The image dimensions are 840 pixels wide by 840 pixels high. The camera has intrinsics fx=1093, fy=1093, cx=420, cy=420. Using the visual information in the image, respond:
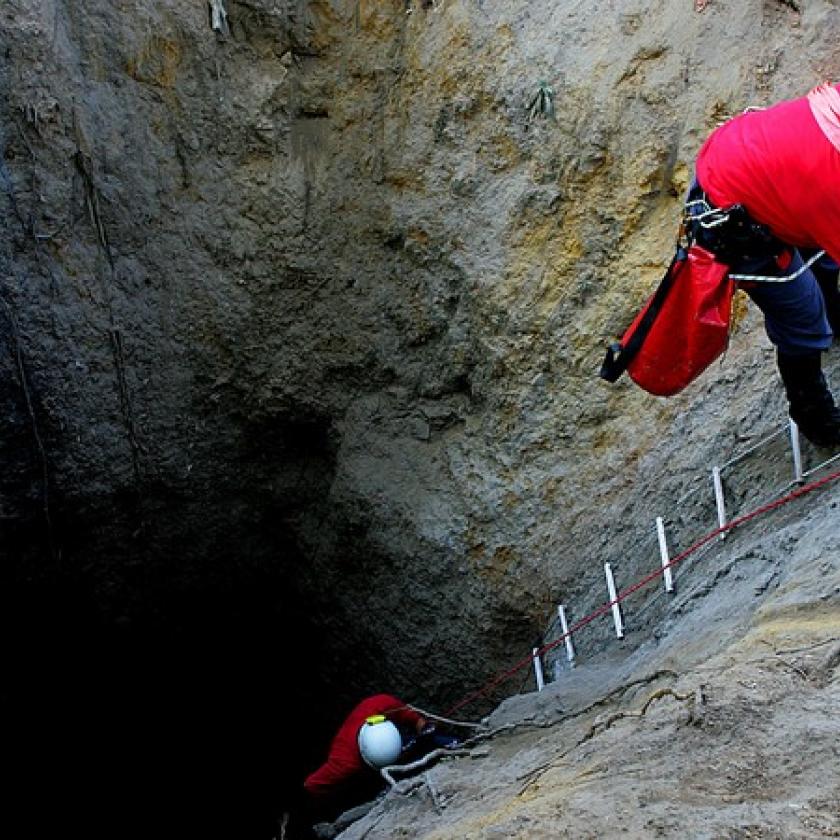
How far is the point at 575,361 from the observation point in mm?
4480

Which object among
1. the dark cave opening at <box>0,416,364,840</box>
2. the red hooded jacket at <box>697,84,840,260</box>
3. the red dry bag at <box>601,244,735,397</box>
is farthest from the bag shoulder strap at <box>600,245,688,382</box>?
the dark cave opening at <box>0,416,364,840</box>

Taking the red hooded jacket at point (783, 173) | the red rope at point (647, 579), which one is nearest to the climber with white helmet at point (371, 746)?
the red rope at point (647, 579)

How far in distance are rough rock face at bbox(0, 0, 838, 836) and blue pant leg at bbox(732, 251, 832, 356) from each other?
67cm

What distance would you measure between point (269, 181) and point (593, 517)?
222cm

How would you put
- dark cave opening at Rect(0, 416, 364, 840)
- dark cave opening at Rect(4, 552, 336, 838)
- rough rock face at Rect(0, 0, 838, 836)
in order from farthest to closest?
dark cave opening at Rect(4, 552, 336, 838)
dark cave opening at Rect(0, 416, 364, 840)
rough rock face at Rect(0, 0, 838, 836)

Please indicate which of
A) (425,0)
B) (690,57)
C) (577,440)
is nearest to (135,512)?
(577,440)

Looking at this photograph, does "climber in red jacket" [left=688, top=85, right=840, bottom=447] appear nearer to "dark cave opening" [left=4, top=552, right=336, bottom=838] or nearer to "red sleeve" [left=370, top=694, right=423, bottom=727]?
"red sleeve" [left=370, top=694, right=423, bottom=727]

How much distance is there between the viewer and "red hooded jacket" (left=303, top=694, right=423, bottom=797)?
4.51 m

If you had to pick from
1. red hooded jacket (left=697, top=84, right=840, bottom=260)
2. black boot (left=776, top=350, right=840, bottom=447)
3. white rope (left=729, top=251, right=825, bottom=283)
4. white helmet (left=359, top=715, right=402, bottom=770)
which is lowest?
white helmet (left=359, top=715, right=402, bottom=770)

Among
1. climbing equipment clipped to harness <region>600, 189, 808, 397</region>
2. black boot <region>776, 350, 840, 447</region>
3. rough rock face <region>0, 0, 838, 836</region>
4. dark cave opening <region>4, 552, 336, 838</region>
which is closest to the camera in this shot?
climbing equipment clipped to harness <region>600, 189, 808, 397</region>

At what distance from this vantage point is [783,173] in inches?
113

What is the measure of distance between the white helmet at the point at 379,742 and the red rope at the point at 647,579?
0.58 meters

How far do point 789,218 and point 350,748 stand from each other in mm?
2780

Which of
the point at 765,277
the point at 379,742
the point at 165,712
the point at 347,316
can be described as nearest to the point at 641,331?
the point at 765,277
